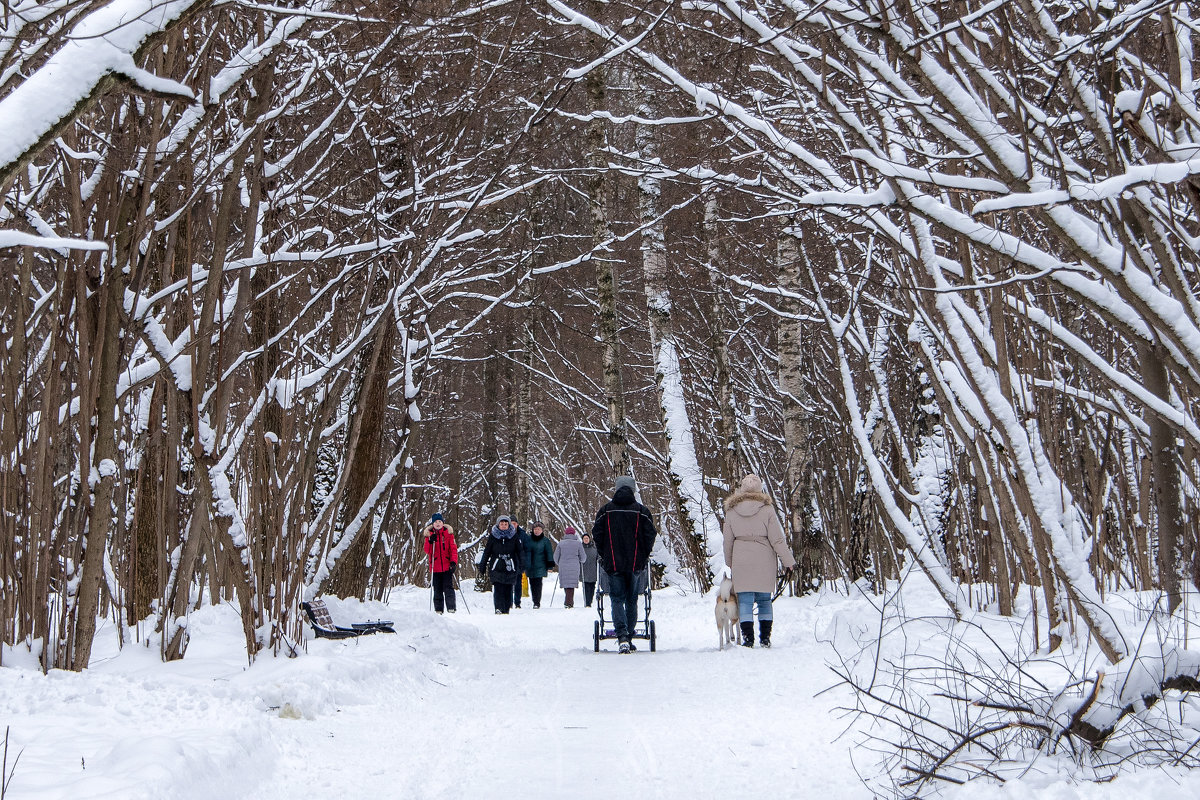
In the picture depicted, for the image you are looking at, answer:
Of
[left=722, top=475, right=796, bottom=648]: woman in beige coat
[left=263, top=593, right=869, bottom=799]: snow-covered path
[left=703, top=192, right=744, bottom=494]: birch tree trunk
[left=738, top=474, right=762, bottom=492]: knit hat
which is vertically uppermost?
[left=703, top=192, right=744, bottom=494]: birch tree trunk

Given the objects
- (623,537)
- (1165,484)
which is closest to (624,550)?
(623,537)

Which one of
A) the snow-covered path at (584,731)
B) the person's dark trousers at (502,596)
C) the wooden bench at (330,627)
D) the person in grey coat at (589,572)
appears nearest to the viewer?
the snow-covered path at (584,731)

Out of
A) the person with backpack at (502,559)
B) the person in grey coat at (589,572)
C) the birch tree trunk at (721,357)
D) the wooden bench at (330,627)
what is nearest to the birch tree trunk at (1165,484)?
the wooden bench at (330,627)

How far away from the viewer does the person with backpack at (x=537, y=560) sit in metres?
19.0

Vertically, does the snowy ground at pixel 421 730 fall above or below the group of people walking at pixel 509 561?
below

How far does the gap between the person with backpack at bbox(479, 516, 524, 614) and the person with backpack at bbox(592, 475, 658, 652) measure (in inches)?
272

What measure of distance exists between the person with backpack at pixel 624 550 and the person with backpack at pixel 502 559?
692cm

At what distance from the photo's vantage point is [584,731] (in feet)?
17.5

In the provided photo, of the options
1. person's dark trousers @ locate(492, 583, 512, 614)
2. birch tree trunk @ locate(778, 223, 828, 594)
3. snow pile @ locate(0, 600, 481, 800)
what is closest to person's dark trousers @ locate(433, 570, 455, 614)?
person's dark trousers @ locate(492, 583, 512, 614)

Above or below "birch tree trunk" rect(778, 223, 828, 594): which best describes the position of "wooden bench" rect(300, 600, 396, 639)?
below

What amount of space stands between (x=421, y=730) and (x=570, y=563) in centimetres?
1455

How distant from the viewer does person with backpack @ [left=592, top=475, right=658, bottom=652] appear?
990cm

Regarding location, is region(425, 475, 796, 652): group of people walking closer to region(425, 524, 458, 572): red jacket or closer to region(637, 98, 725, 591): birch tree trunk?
region(637, 98, 725, 591): birch tree trunk

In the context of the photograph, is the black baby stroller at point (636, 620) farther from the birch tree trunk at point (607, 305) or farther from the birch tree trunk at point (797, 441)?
the birch tree trunk at point (607, 305)
